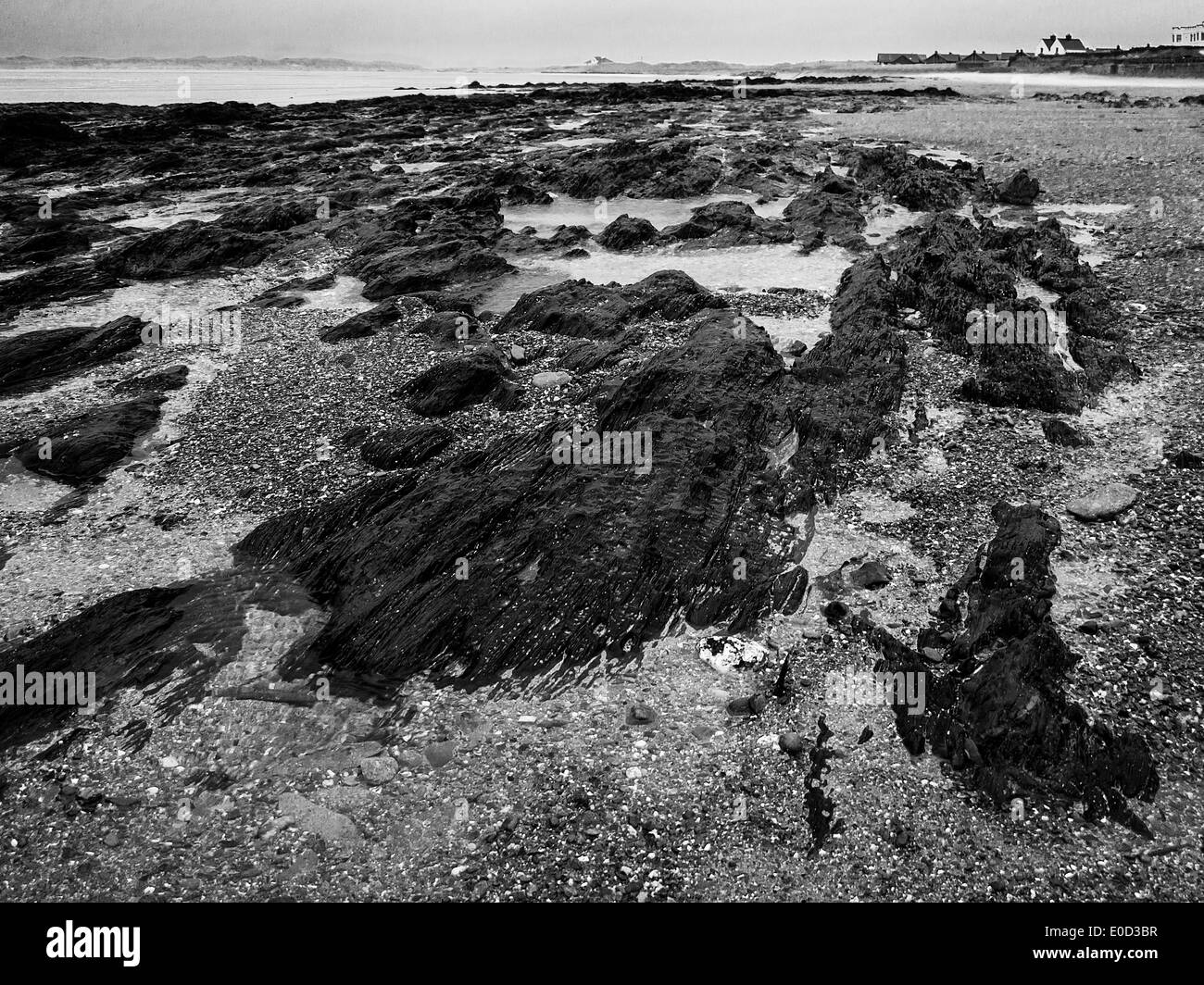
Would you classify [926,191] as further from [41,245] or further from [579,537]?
[41,245]

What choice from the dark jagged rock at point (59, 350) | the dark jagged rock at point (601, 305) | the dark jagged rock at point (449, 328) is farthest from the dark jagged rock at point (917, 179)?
the dark jagged rock at point (59, 350)

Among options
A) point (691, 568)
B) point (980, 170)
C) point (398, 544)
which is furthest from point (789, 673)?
point (980, 170)

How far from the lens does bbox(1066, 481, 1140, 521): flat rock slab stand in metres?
8.56

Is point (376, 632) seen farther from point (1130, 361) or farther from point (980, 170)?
point (980, 170)

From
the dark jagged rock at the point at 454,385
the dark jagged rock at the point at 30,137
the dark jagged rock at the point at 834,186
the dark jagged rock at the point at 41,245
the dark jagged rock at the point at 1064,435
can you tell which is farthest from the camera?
the dark jagged rock at the point at 30,137

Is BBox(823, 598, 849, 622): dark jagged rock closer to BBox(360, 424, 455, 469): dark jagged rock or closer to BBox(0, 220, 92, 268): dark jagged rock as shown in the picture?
BBox(360, 424, 455, 469): dark jagged rock

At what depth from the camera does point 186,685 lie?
6887 millimetres

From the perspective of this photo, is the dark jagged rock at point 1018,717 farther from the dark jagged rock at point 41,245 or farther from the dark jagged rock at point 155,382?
the dark jagged rock at point 41,245

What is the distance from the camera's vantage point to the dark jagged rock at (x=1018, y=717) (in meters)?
5.46

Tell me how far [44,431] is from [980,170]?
106 feet

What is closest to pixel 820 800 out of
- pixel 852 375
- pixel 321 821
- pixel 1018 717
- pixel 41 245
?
pixel 1018 717

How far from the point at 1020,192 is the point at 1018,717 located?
2470 cm

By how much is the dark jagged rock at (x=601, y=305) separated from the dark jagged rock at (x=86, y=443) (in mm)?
6961

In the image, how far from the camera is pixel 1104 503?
28.6 feet
